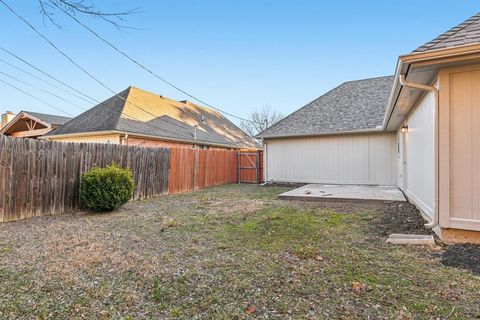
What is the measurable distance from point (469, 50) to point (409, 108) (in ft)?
11.7

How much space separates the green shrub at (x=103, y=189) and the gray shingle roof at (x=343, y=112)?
7.28 metres

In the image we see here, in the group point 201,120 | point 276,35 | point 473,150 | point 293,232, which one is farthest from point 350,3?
point 201,120

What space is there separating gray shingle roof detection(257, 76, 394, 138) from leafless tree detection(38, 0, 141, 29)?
363 inches

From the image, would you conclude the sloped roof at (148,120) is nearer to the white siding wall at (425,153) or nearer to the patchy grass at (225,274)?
the patchy grass at (225,274)

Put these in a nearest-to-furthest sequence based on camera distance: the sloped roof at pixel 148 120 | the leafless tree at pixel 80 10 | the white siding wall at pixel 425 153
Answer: the leafless tree at pixel 80 10, the white siding wall at pixel 425 153, the sloped roof at pixel 148 120

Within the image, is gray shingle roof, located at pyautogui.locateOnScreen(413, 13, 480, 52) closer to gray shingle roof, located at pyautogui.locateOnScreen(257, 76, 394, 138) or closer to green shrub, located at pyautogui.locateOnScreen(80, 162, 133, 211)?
green shrub, located at pyautogui.locateOnScreen(80, 162, 133, 211)

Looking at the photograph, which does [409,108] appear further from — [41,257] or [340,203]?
[41,257]

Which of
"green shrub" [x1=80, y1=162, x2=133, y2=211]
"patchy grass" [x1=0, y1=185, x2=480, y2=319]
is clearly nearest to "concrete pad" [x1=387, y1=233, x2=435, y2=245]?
"patchy grass" [x1=0, y1=185, x2=480, y2=319]

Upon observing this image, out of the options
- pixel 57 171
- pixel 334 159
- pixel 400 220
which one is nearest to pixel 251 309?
pixel 400 220

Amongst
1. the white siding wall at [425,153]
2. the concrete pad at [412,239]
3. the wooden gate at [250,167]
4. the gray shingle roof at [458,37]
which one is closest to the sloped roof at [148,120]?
the wooden gate at [250,167]

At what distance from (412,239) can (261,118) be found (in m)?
33.3

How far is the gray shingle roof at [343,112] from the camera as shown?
35.6ft

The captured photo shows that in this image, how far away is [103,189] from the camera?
20.1 feet

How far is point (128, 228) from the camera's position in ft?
15.9
